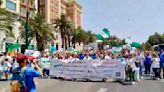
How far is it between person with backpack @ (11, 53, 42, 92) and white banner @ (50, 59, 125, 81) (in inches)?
560

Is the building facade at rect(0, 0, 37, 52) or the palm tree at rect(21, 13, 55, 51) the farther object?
the palm tree at rect(21, 13, 55, 51)

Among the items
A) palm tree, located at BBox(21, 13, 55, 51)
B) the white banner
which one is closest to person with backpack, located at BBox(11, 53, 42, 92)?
the white banner

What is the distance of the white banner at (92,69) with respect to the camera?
22.1 metres

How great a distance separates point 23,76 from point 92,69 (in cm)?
1519

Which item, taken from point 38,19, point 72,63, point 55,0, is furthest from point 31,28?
point 72,63

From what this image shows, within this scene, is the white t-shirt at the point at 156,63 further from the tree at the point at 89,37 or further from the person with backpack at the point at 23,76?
the tree at the point at 89,37

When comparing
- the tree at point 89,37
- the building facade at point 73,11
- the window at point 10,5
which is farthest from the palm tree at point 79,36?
the window at point 10,5

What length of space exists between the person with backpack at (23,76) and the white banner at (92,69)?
560 inches

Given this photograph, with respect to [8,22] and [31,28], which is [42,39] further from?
[8,22]

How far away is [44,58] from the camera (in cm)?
2653

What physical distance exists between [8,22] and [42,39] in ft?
92.2

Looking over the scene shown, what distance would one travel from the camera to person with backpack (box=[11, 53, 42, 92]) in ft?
25.3

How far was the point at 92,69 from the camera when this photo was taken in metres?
22.9

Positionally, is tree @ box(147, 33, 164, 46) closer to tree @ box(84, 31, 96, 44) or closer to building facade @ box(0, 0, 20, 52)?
tree @ box(84, 31, 96, 44)
